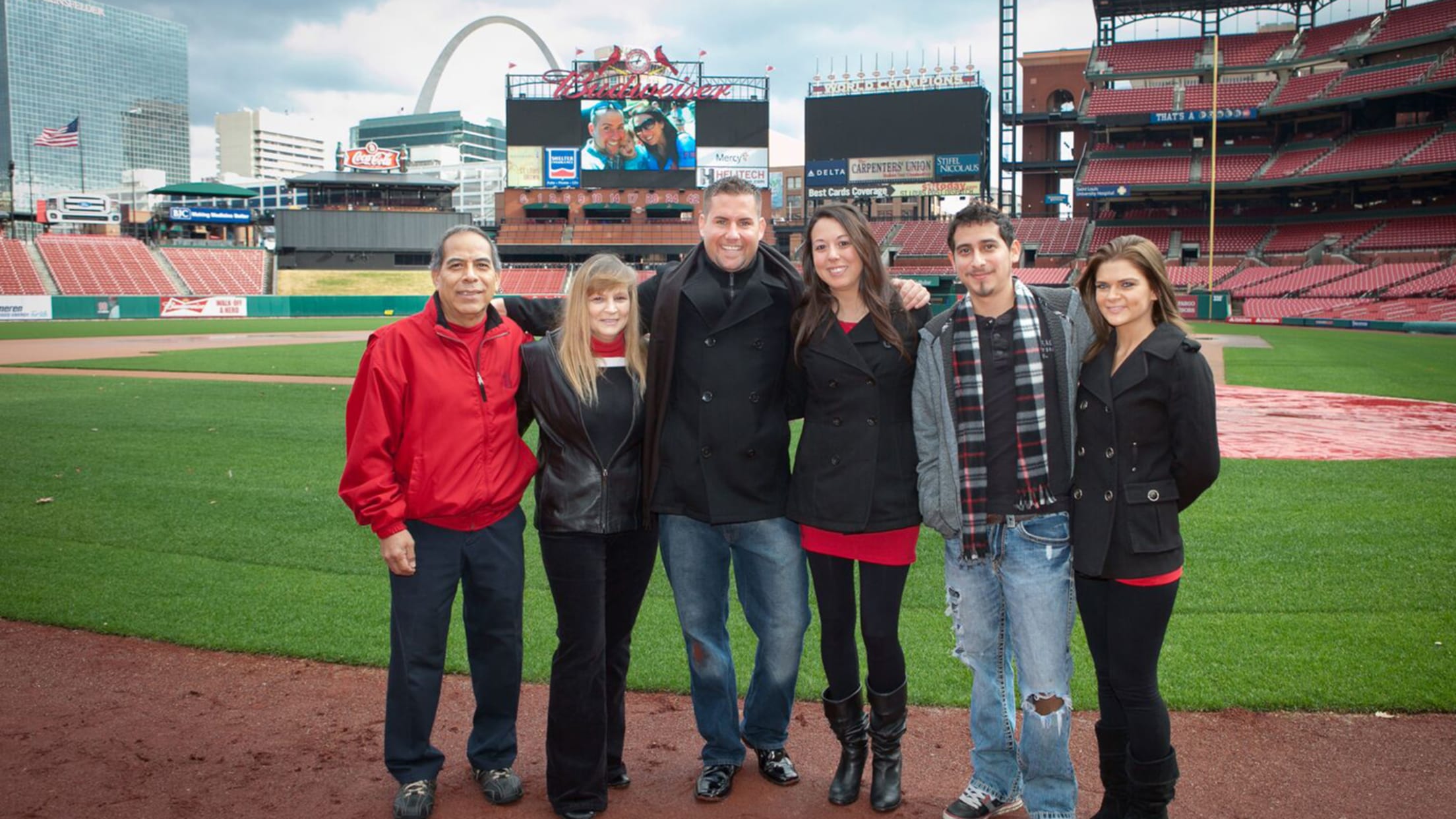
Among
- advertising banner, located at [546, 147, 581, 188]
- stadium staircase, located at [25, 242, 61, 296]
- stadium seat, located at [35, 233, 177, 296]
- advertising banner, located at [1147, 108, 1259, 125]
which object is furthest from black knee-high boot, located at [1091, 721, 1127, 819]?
advertising banner, located at [546, 147, 581, 188]

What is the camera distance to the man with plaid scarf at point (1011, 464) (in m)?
3.56

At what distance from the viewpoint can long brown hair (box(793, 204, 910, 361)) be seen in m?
3.78

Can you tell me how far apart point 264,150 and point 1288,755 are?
222m

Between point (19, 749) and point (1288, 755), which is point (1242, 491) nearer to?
point (1288, 755)

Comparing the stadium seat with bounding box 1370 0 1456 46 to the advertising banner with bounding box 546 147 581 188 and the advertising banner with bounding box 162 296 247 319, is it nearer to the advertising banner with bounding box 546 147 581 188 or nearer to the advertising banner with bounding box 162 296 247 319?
the advertising banner with bounding box 546 147 581 188

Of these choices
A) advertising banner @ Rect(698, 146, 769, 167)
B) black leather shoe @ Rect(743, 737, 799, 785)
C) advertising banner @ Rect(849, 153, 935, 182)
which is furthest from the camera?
advertising banner @ Rect(698, 146, 769, 167)

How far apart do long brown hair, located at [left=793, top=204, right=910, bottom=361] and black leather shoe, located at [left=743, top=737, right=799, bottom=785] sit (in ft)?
5.33

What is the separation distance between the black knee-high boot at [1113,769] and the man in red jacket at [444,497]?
2.22 meters

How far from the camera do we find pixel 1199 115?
54.3 meters

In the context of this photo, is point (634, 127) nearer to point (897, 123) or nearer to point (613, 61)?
point (613, 61)

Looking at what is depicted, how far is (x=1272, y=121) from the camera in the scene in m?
55.3

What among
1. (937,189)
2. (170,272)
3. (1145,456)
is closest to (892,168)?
(937,189)

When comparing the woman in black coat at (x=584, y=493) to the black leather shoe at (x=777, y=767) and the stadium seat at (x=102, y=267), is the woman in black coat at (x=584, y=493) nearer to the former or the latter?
the black leather shoe at (x=777, y=767)

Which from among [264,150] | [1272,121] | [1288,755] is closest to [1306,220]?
[1272,121]
